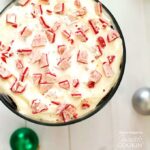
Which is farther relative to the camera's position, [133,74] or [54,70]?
[133,74]

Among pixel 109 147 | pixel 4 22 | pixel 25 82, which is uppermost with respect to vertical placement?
pixel 4 22

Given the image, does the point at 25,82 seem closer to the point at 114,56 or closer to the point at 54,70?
the point at 54,70

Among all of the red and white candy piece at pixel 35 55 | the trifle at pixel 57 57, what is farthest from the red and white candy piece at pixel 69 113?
the red and white candy piece at pixel 35 55

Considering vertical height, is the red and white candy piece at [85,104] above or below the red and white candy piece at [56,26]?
below

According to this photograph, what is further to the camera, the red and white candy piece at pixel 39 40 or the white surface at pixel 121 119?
the white surface at pixel 121 119

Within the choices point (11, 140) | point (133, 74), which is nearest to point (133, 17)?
point (133, 74)

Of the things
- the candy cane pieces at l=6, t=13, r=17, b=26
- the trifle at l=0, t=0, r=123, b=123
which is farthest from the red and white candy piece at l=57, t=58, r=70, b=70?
the candy cane pieces at l=6, t=13, r=17, b=26

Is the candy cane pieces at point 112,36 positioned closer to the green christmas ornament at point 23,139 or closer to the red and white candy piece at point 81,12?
the red and white candy piece at point 81,12
